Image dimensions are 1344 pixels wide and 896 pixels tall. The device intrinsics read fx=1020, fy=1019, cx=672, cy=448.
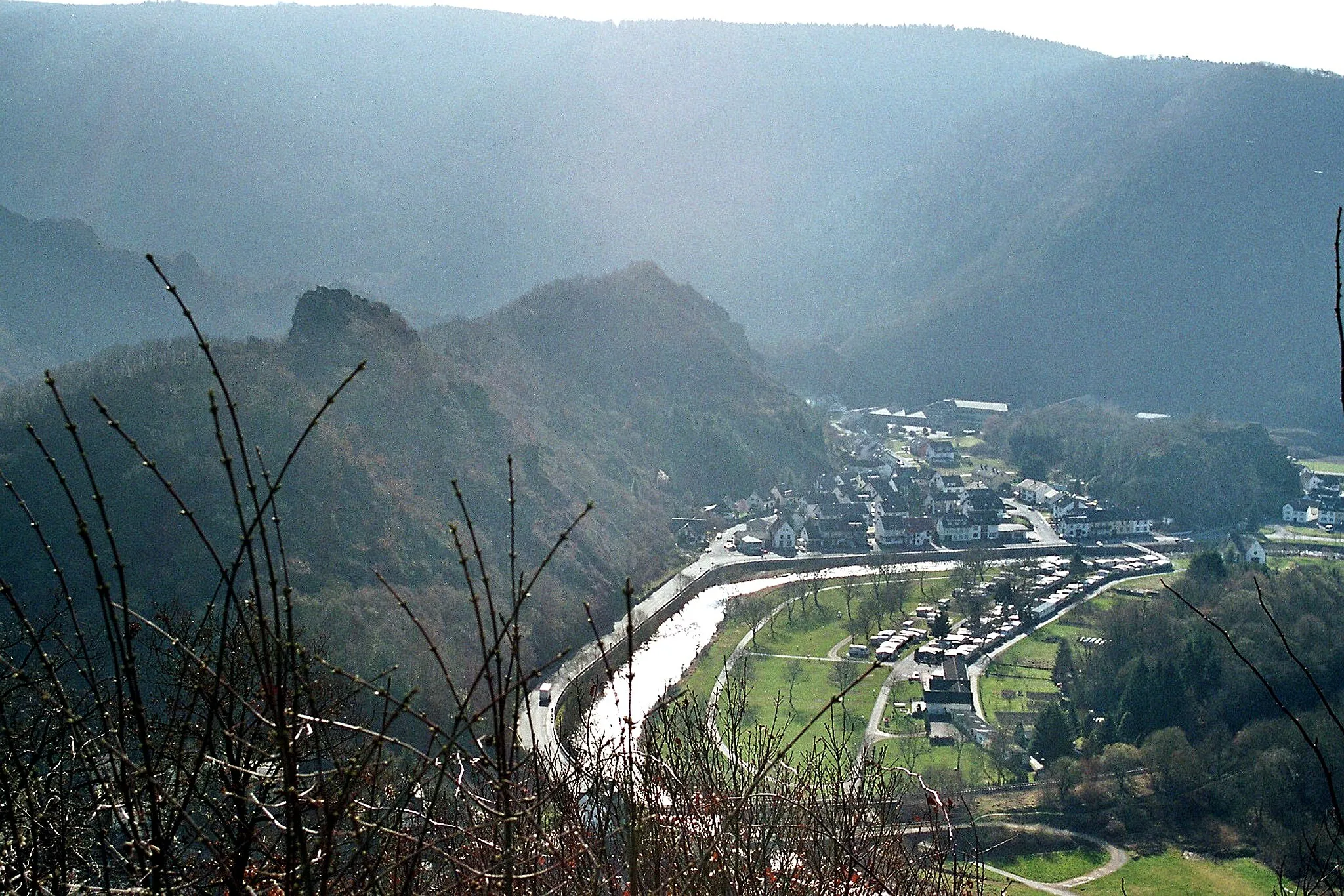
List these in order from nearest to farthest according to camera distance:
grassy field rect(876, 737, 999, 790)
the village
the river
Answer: grassy field rect(876, 737, 999, 790) → the river → the village

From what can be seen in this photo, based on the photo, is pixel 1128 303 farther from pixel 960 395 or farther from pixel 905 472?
pixel 905 472

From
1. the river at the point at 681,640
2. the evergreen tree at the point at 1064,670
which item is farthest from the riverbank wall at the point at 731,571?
the evergreen tree at the point at 1064,670

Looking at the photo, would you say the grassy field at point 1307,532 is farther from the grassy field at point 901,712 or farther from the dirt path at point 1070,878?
the dirt path at point 1070,878

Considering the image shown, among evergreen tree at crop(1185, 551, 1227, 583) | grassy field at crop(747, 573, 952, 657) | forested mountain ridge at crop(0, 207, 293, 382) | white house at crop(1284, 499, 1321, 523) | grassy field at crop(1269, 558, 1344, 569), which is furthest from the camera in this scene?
forested mountain ridge at crop(0, 207, 293, 382)

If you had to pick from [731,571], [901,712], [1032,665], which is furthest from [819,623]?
[901,712]

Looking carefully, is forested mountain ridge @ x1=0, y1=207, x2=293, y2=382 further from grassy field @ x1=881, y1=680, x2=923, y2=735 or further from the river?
grassy field @ x1=881, y1=680, x2=923, y2=735

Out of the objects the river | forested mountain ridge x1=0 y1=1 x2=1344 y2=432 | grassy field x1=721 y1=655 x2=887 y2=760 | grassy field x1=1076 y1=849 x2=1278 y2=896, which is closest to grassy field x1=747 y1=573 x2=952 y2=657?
grassy field x1=721 y1=655 x2=887 y2=760
